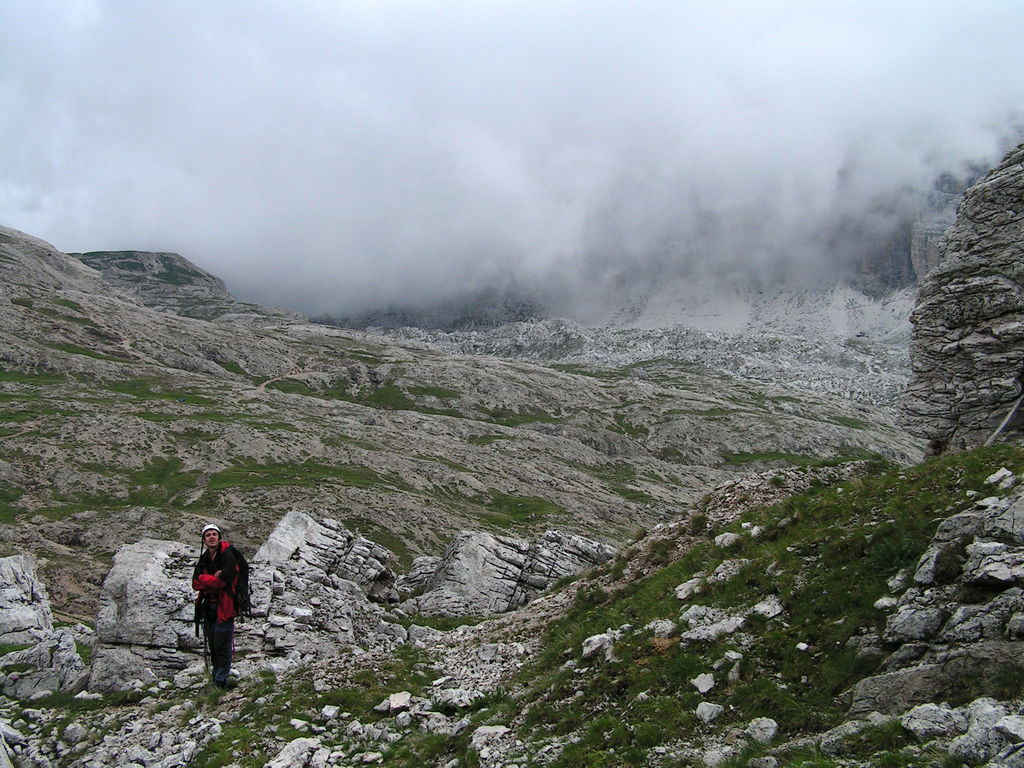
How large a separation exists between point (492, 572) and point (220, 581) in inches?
908

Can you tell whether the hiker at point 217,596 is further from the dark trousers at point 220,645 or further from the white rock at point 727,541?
the white rock at point 727,541

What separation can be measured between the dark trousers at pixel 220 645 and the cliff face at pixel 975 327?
92.5 ft

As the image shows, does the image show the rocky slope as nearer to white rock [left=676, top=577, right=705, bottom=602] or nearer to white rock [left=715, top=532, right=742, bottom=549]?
white rock [left=676, top=577, right=705, bottom=602]

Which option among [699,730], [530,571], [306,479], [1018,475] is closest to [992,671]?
[699,730]

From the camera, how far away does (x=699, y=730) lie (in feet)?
31.2

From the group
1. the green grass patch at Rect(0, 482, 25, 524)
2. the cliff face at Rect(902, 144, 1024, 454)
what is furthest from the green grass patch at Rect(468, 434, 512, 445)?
the cliff face at Rect(902, 144, 1024, 454)

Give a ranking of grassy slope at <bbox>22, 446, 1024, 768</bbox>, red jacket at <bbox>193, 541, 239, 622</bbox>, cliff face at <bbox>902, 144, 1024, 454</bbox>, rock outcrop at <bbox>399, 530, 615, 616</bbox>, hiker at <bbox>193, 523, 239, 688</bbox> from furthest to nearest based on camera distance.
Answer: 1. rock outcrop at <bbox>399, 530, 615, 616</bbox>
2. cliff face at <bbox>902, 144, 1024, 454</bbox>
3. hiker at <bbox>193, 523, 239, 688</bbox>
4. red jacket at <bbox>193, 541, 239, 622</bbox>
5. grassy slope at <bbox>22, 446, 1024, 768</bbox>

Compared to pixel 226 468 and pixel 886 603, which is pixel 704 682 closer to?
pixel 886 603

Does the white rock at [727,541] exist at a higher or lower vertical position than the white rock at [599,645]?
higher

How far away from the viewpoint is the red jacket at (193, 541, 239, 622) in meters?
15.9

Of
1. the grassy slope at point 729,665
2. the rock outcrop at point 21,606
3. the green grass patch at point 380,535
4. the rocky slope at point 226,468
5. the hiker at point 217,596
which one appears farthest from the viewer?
the green grass patch at point 380,535

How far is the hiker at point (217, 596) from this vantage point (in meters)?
16.0

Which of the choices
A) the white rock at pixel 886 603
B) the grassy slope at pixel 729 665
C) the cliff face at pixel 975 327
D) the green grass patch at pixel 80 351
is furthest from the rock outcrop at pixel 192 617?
the green grass patch at pixel 80 351

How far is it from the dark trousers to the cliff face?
92.5 feet
